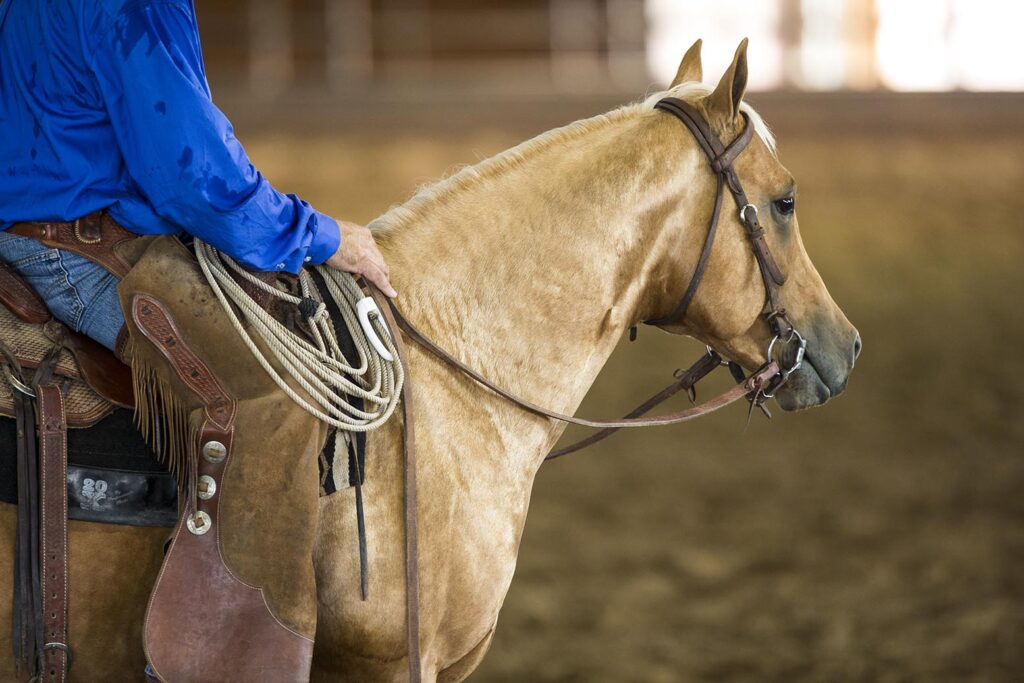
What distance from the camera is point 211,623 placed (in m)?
1.62

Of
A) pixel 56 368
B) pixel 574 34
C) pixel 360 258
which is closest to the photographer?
pixel 56 368

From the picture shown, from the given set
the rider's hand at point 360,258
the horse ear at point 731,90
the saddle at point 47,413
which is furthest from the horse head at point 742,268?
the saddle at point 47,413

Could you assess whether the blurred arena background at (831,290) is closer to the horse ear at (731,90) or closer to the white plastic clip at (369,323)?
the white plastic clip at (369,323)

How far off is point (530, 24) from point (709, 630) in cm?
985

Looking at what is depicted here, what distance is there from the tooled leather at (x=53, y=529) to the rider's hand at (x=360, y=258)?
48cm

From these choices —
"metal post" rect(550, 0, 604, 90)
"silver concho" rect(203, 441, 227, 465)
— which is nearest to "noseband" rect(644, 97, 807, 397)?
"silver concho" rect(203, 441, 227, 465)

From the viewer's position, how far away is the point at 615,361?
20.3ft

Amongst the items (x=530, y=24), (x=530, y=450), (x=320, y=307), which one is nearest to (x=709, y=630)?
(x=530, y=450)

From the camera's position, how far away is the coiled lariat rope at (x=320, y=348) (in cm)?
164

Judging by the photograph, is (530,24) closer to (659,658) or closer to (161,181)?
(659,658)

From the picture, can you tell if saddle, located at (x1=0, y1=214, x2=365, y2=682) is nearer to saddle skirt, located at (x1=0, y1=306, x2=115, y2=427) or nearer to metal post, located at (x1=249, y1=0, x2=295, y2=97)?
saddle skirt, located at (x1=0, y1=306, x2=115, y2=427)

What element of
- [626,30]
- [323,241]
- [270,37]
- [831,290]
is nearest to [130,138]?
[323,241]

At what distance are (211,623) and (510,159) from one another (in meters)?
0.96

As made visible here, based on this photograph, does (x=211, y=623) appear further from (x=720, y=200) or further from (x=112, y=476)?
(x=720, y=200)
